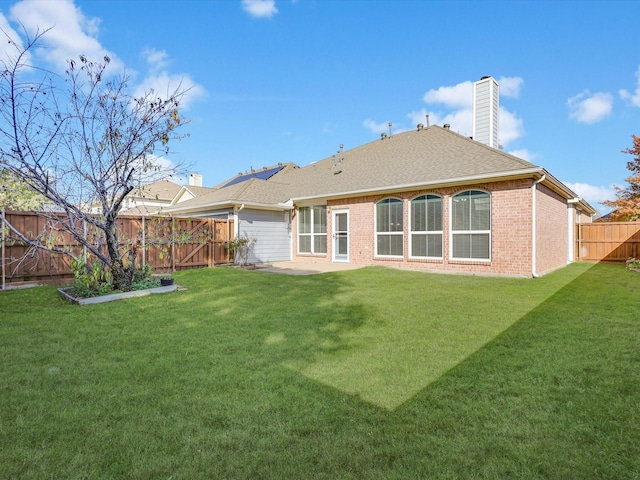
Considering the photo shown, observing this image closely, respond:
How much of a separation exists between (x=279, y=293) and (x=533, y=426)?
5.50 metres

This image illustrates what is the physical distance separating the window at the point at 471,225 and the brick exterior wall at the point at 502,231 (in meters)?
0.15

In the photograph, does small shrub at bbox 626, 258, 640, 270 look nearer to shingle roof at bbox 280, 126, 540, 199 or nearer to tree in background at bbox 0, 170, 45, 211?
shingle roof at bbox 280, 126, 540, 199

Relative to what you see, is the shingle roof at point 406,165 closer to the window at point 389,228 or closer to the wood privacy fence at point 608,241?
the window at point 389,228

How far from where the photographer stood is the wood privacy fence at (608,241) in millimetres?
13891

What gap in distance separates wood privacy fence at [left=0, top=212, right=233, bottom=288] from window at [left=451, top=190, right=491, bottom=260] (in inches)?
309

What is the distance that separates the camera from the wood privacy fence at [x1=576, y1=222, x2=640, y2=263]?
45.6 feet

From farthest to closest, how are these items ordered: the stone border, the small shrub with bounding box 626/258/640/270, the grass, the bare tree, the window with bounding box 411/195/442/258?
1. the small shrub with bounding box 626/258/640/270
2. the window with bounding box 411/195/442/258
3. the bare tree
4. the stone border
5. the grass

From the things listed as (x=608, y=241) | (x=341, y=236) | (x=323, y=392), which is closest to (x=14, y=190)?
(x=323, y=392)

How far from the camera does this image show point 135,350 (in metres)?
3.99

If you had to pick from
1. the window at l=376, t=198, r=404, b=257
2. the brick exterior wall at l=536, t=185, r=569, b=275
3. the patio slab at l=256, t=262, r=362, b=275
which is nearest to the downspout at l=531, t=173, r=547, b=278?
the brick exterior wall at l=536, t=185, r=569, b=275

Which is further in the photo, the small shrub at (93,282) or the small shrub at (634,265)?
the small shrub at (634,265)

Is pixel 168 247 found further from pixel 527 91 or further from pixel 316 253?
pixel 527 91

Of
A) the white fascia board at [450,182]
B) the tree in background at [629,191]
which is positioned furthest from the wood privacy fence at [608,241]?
the white fascia board at [450,182]

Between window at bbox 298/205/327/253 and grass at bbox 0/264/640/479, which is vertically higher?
window at bbox 298/205/327/253
